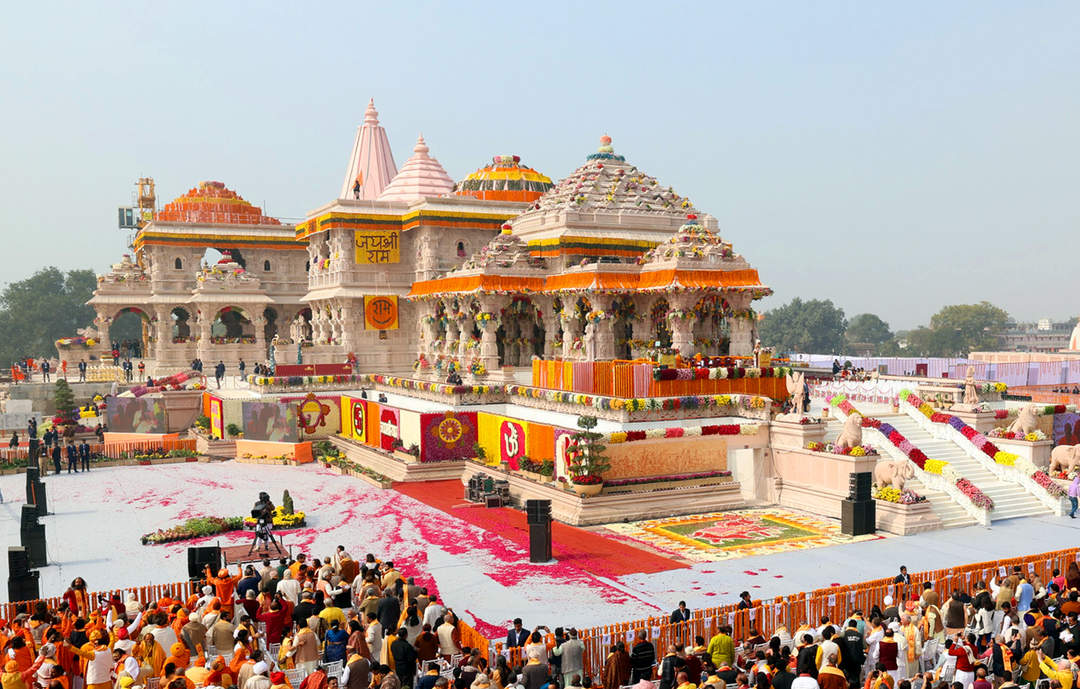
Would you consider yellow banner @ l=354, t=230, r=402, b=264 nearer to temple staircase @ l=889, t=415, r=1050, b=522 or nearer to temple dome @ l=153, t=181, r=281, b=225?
temple dome @ l=153, t=181, r=281, b=225

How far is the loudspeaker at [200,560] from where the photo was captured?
640 inches

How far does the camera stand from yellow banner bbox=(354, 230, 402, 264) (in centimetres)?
4631

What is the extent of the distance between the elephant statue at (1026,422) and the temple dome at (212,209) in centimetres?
4684

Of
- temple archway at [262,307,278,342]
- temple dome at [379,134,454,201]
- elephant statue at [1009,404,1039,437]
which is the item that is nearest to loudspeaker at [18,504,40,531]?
elephant statue at [1009,404,1039,437]

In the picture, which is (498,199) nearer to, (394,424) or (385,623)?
(394,424)

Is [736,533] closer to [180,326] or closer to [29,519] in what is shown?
[29,519]

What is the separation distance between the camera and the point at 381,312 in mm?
46094

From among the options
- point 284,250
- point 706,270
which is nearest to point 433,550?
point 706,270

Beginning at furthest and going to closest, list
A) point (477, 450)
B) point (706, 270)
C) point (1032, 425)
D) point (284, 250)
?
point (284, 250)
point (706, 270)
point (477, 450)
point (1032, 425)

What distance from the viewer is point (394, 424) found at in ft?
Answer: 104

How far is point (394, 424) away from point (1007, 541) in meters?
19.4

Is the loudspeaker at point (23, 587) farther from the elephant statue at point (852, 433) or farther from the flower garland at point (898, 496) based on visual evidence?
the elephant statue at point (852, 433)

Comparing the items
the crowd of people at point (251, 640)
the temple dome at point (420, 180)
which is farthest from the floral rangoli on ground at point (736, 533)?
the temple dome at point (420, 180)

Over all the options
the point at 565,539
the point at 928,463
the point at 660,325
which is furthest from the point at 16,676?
the point at 660,325
